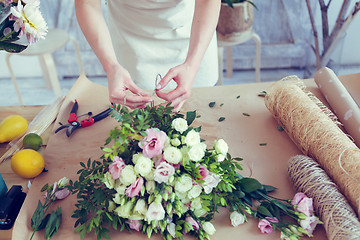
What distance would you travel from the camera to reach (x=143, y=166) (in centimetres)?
79

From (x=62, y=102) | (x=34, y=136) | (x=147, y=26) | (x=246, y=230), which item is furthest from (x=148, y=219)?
(x=147, y=26)

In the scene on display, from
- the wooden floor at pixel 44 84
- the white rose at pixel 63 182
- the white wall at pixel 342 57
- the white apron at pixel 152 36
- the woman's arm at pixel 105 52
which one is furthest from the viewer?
the wooden floor at pixel 44 84

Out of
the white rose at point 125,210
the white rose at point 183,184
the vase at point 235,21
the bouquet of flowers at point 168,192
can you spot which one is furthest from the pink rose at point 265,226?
the vase at point 235,21

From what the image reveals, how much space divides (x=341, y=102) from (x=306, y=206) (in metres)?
0.45

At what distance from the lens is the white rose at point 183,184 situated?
2.60 ft

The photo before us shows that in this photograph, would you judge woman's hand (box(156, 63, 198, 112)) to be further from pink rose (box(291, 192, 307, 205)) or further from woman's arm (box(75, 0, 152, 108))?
pink rose (box(291, 192, 307, 205))

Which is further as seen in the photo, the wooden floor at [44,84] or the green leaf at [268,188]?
the wooden floor at [44,84]

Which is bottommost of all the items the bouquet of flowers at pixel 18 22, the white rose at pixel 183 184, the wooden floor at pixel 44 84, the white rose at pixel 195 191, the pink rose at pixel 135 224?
the wooden floor at pixel 44 84

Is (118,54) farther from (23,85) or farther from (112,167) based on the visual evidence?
(23,85)

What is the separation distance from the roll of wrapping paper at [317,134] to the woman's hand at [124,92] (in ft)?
1.41

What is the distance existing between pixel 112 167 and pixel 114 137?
85mm

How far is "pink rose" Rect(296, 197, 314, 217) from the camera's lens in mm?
833

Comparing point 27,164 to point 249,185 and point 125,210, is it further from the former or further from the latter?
point 249,185

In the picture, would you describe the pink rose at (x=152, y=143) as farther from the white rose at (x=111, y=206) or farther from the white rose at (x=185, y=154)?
the white rose at (x=111, y=206)
